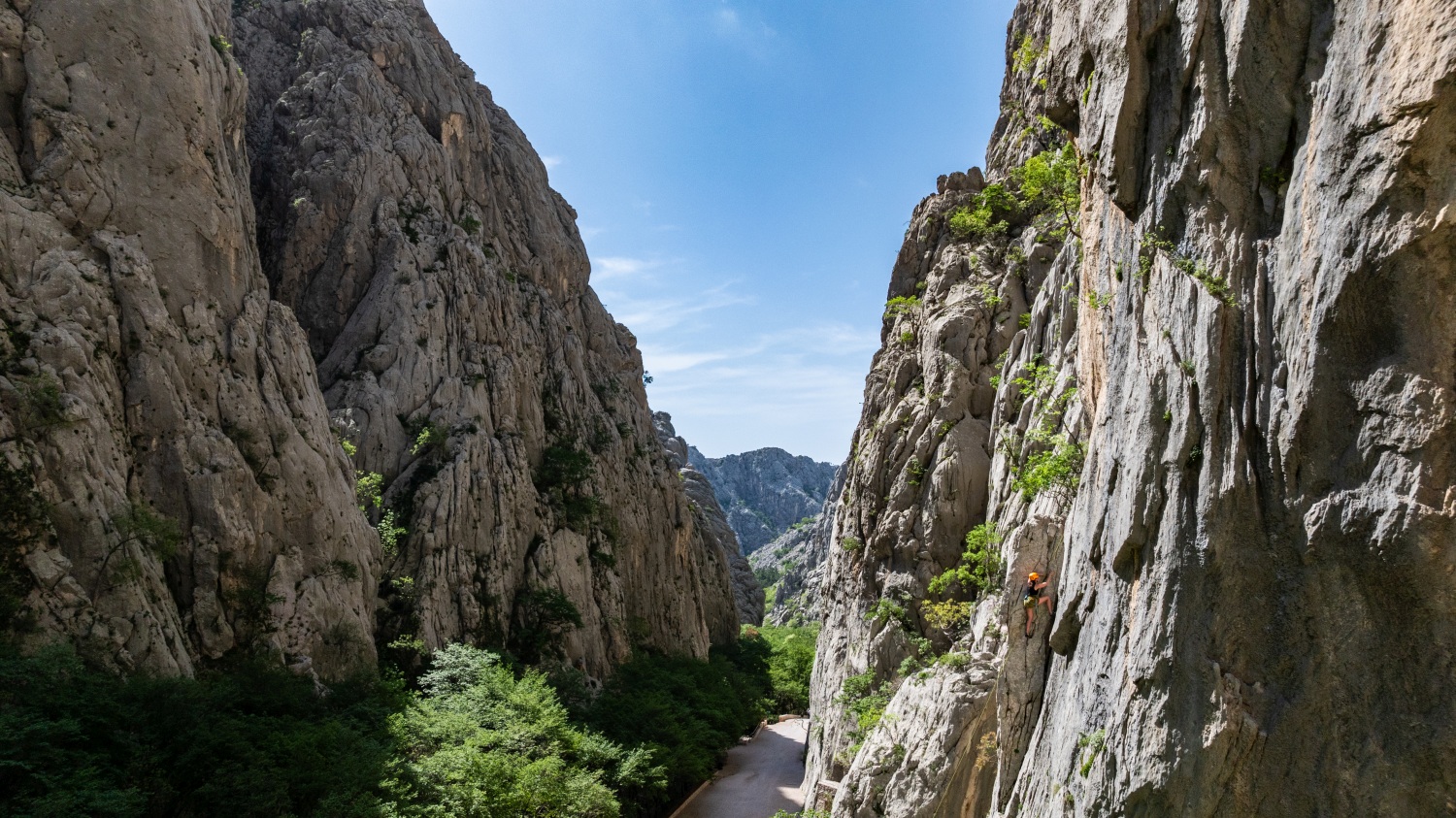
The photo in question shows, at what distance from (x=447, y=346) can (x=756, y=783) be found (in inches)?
1114

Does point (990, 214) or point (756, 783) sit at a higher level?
point (990, 214)

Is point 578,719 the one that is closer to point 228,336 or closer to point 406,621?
point 406,621

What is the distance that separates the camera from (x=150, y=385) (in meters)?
23.2

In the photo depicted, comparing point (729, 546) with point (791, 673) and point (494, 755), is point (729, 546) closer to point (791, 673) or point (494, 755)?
point (791, 673)

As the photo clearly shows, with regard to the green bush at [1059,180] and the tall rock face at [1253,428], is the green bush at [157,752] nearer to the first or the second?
the tall rock face at [1253,428]

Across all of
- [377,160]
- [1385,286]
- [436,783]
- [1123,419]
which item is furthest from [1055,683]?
[377,160]

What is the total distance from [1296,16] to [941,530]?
1590cm

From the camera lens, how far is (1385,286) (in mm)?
6996

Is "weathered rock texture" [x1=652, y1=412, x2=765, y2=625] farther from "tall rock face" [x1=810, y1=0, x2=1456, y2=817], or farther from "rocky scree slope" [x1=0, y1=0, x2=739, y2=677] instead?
"tall rock face" [x1=810, y1=0, x2=1456, y2=817]

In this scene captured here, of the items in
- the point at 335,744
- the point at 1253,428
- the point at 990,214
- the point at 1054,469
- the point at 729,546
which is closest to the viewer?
the point at 1253,428

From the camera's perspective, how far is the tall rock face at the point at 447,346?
3772 centimetres

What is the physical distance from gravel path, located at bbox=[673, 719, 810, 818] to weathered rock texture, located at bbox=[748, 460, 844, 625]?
25.2 meters

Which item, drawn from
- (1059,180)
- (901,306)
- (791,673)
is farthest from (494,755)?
(791,673)

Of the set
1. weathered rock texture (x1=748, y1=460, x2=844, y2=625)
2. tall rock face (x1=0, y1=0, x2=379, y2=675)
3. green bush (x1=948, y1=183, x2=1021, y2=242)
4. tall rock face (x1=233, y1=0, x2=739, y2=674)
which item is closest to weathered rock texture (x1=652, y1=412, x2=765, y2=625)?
weathered rock texture (x1=748, y1=460, x2=844, y2=625)
